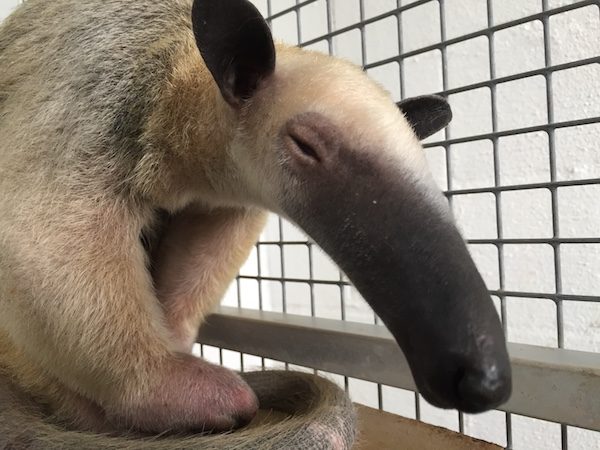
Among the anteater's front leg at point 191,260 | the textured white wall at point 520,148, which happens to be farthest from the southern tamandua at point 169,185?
the textured white wall at point 520,148

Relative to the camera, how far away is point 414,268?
103cm

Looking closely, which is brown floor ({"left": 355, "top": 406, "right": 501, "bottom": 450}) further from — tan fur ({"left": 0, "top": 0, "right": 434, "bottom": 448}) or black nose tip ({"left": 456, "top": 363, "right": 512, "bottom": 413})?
black nose tip ({"left": 456, "top": 363, "right": 512, "bottom": 413})

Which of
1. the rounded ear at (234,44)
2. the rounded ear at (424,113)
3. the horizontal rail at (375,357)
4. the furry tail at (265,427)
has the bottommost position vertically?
the furry tail at (265,427)

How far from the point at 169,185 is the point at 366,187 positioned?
55cm

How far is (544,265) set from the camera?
2242 millimetres

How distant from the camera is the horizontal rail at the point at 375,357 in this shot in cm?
132

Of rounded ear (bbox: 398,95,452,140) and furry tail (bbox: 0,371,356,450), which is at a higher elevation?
rounded ear (bbox: 398,95,452,140)

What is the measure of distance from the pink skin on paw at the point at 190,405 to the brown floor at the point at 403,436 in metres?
0.43

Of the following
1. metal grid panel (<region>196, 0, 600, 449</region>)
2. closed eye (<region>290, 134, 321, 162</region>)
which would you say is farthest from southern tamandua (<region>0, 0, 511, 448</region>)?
metal grid panel (<region>196, 0, 600, 449</region>)

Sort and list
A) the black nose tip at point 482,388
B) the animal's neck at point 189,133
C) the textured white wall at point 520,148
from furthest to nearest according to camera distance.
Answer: the textured white wall at point 520,148 → the animal's neck at point 189,133 → the black nose tip at point 482,388

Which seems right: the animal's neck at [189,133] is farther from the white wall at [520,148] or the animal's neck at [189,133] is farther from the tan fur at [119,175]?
the white wall at [520,148]

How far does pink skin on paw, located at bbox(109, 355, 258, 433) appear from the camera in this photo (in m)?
1.35

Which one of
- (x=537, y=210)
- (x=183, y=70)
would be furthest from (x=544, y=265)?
(x=183, y=70)

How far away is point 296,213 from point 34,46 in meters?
0.86
